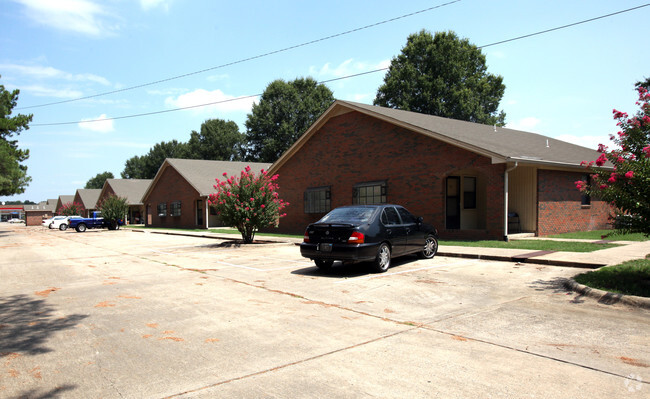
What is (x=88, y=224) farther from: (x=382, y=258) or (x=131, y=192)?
(x=382, y=258)

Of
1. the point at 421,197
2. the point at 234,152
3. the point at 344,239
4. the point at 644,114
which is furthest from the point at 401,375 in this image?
the point at 234,152

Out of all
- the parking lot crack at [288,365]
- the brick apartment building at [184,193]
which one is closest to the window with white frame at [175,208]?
the brick apartment building at [184,193]

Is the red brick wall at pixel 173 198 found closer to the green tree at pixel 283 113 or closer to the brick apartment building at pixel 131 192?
the brick apartment building at pixel 131 192

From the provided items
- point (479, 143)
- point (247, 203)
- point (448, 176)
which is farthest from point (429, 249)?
point (247, 203)

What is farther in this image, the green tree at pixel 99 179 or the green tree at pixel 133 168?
the green tree at pixel 99 179

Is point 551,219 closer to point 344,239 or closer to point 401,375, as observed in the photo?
point 344,239

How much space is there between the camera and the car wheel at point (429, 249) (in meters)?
13.0

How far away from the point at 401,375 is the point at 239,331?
8.08ft

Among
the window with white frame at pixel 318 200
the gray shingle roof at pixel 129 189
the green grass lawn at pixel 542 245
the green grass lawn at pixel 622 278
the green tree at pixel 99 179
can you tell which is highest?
the green tree at pixel 99 179

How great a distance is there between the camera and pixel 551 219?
18.7m

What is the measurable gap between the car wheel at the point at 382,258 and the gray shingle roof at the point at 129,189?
51300 mm

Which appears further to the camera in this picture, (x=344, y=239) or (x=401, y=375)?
(x=344, y=239)

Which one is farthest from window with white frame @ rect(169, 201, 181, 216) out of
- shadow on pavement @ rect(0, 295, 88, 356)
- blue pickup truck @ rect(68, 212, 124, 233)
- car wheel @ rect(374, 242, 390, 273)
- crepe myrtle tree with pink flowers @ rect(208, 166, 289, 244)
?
car wheel @ rect(374, 242, 390, 273)

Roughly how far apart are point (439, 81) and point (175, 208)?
30083mm
